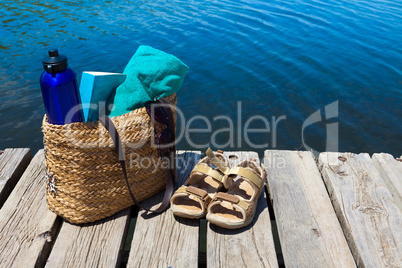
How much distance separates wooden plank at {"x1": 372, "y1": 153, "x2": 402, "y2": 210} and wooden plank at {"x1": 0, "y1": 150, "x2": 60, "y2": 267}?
2241 mm

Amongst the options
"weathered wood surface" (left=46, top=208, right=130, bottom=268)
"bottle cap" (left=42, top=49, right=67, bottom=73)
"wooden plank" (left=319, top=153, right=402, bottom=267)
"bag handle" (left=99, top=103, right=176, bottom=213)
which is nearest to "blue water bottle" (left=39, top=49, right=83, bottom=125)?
"bottle cap" (left=42, top=49, right=67, bottom=73)

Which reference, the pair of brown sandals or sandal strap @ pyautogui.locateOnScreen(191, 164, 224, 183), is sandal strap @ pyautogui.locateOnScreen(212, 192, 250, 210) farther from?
sandal strap @ pyautogui.locateOnScreen(191, 164, 224, 183)

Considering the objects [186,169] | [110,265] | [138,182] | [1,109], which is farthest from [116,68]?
[110,265]

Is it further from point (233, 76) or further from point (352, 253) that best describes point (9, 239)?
point (233, 76)

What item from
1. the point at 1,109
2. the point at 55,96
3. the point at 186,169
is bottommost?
the point at 1,109

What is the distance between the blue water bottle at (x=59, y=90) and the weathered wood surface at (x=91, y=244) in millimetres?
671

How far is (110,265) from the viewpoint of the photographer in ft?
6.43

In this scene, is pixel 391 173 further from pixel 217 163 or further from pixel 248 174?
pixel 217 163

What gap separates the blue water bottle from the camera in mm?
1859

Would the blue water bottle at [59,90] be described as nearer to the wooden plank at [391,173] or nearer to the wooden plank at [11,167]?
the wooden plank at [11,167]

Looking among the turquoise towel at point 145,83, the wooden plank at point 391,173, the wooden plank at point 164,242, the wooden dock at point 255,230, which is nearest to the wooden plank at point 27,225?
the wooden dock at point 255,230

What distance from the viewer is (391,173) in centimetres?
269

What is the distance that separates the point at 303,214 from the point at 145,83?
128 cm

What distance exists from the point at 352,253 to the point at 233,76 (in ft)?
13.8
